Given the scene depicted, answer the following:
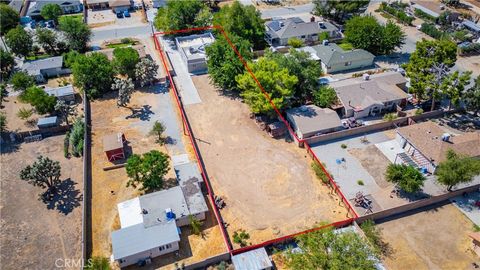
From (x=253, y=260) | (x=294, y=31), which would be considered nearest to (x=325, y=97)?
(x=294, y=31)

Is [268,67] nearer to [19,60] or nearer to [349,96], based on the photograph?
[349,96]

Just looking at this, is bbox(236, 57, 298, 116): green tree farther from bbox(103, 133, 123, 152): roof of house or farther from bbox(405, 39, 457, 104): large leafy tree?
bbox(103, 133, 123, 152): roof of house

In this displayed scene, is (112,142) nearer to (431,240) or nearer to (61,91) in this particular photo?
(61,91)

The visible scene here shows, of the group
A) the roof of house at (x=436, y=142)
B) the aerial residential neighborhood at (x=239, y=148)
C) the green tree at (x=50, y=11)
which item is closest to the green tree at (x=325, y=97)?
the aerial residential neighborhood at (x=239, y=148)

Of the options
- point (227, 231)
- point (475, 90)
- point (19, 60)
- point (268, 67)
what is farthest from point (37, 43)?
point (475, 90)

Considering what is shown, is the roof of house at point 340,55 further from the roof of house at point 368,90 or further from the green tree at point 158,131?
the green tree at point 158,131

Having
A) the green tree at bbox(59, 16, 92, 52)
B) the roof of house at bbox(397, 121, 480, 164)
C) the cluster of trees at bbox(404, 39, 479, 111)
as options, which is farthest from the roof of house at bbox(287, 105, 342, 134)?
the green tree at bbox(59, 16, 92, 52)

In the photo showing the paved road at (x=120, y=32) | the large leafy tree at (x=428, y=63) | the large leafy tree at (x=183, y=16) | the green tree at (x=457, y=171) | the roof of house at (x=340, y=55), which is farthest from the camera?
the paved road at (x=120, y=32)
